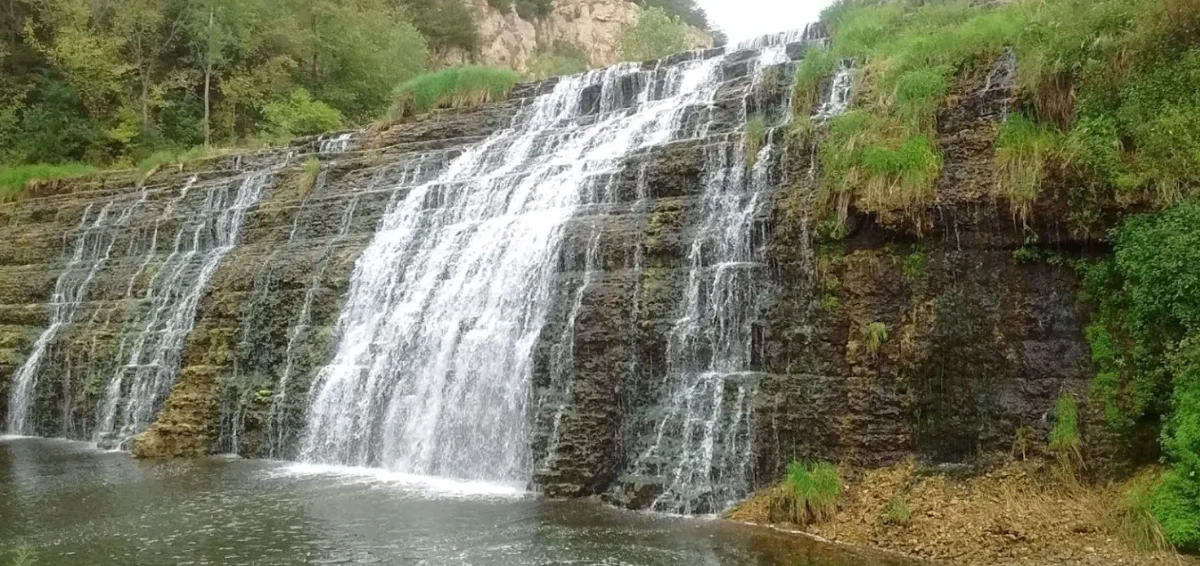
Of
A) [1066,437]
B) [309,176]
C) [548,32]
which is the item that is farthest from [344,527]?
[548,32]

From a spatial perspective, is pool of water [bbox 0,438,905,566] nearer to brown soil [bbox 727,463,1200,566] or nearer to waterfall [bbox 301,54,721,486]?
brown soil [bbox 727,463,1200,566]

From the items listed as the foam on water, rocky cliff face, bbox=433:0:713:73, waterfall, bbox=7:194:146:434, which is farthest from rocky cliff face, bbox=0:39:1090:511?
rocky cliff face, bbox=433:0:713:73

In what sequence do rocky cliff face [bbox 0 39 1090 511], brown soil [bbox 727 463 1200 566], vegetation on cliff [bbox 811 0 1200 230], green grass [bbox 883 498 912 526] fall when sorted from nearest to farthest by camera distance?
brown soil [bbox 727 463 1200 566]
green grass [bbox 883 498 912 526]
vegetation on cliff [bbox 811 0 1200 230]
rocky cliff face [bbox 0 39 1090 511]

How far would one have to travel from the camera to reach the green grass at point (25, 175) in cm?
2367

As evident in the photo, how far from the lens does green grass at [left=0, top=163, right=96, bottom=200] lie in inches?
932

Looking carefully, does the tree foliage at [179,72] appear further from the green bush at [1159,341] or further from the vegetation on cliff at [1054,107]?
the green bush at [1159,341]

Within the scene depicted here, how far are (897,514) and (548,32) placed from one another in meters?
40.6

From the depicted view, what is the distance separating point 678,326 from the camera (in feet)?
34.7

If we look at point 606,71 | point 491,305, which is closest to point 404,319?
point 491,305

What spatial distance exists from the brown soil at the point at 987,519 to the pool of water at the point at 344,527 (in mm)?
465

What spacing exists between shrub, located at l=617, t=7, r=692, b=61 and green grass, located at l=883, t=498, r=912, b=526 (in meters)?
30.3

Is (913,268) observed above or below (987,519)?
above

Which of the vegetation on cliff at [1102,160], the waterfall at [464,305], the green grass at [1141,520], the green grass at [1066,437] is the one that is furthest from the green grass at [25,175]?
the green grass at [1141,520]

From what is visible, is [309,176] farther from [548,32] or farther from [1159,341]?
[548,32]
